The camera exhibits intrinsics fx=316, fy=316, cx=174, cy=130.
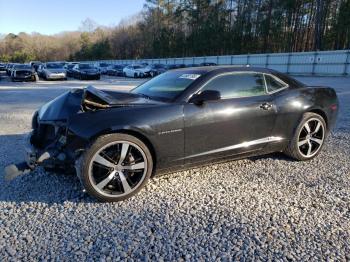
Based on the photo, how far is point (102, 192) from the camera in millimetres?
3424

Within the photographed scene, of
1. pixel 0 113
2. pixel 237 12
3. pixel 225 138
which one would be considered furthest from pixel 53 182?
pixel 237 12

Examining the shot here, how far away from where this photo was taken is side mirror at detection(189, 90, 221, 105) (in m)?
3.81

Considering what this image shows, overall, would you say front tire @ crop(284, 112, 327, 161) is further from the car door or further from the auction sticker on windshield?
the auction sticker on windshield

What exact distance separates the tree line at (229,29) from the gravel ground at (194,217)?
133ft

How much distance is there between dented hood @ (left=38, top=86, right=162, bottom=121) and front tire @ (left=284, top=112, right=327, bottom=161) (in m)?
2.20

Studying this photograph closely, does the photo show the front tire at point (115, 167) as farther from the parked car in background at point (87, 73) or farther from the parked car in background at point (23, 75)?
the parked car in background at point (87, 73)

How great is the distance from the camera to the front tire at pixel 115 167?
3.33 m

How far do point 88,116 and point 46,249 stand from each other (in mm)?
1374

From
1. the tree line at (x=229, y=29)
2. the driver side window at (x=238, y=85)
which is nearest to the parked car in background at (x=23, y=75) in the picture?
the driver side window at (x=238, y=85)

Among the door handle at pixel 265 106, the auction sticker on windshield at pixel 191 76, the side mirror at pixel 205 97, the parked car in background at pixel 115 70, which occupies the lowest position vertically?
the parked car in background at pixel 115 70

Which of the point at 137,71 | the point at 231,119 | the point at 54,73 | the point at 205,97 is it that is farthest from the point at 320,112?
the point at 137,71

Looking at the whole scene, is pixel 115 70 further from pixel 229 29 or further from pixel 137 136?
pixel 137 136

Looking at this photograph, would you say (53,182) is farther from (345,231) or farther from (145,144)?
(345,231)

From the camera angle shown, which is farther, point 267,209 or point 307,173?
point 307,173
